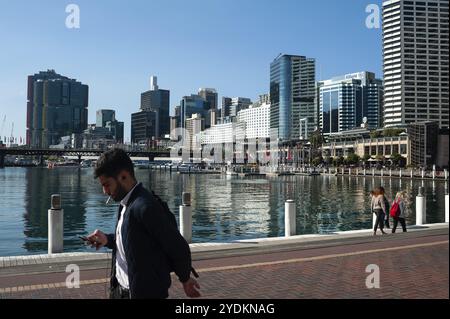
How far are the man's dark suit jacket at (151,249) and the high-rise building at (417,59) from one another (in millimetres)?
2472

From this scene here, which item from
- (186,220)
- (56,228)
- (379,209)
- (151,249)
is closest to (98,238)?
(151,249)

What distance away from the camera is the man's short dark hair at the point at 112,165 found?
4.54 m

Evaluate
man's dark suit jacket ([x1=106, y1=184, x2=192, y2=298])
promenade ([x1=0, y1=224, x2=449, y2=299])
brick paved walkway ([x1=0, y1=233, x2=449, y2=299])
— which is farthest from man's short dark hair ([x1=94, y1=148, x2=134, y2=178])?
brick paved walkway ([x1=0, y1=233, x2=449, y2=299])

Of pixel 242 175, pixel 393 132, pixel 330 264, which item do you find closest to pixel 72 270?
pixel 330 264

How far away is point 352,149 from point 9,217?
559 ft

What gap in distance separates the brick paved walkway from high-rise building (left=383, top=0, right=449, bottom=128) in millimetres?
3275

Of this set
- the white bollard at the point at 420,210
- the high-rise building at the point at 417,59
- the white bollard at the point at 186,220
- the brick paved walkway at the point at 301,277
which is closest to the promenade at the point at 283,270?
the brick paved walkway at the point at 301,277

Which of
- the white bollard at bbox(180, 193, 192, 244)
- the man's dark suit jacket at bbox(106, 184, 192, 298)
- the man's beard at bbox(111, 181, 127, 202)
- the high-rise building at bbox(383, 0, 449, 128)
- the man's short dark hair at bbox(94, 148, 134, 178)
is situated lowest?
the white bollard at bbox(180, 193, 192, 244)

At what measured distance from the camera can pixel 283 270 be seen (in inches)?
416

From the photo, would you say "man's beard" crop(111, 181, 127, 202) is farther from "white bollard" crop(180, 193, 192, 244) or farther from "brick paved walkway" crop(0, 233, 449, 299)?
"white bollard" crop(180, 193, 192, 244)

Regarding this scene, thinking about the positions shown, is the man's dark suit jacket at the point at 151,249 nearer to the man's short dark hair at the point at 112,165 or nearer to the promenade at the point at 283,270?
the man's short dark hair at the point at 112,165

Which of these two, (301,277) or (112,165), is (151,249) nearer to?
(112,165)

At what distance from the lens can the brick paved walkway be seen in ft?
27.8
